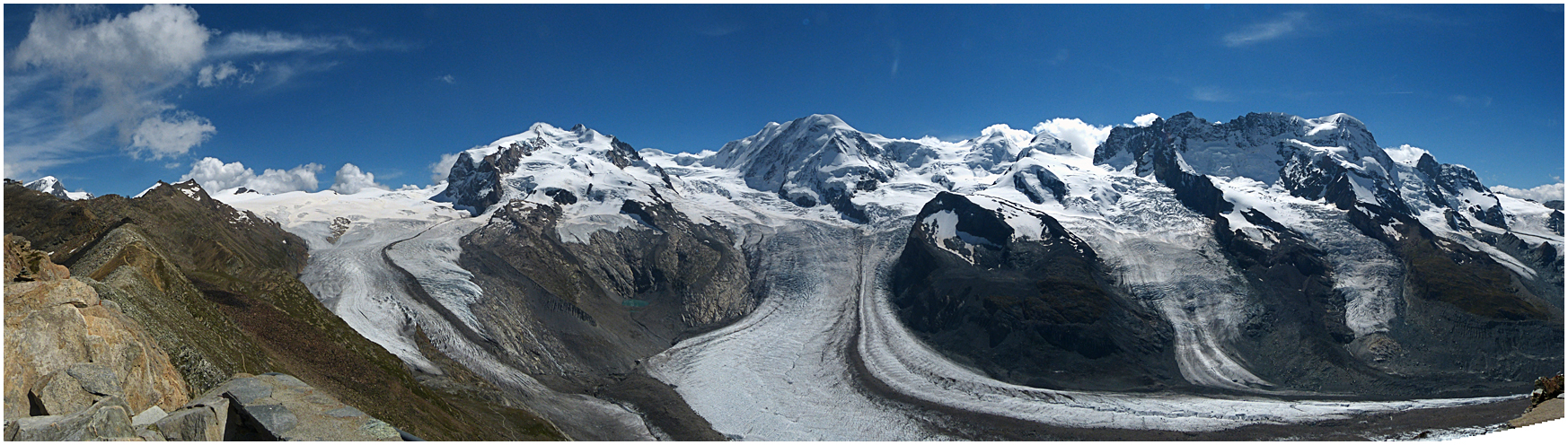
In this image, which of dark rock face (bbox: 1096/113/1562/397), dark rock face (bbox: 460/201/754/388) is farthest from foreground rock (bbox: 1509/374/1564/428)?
dark rock face (bbox: 460/201/754/388)

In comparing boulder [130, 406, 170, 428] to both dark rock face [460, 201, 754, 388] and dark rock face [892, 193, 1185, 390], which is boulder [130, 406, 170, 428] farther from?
dark rock face [892, 193, 1185, 390]

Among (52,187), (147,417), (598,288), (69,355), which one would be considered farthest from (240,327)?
(52,187)

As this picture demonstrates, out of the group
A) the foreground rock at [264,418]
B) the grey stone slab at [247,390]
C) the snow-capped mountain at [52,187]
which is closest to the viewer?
the foreground rock at [264,418]

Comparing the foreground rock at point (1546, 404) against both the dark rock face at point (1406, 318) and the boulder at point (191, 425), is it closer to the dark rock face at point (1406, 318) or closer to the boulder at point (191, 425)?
the boulder at point (191, 425)

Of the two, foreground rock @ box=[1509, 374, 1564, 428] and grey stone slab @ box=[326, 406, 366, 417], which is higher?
foreground rock @ box=[1509, 374, 1564, 428]

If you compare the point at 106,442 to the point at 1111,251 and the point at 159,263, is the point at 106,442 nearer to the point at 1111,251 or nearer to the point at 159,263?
the point at 159,263

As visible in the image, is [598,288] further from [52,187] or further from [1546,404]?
[52,187]

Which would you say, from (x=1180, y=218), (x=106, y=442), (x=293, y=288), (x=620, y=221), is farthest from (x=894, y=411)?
(x=1180, y=218)

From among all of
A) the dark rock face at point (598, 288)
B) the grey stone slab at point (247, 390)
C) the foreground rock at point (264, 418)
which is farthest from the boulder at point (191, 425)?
the dark rock face at point (598, 288)
